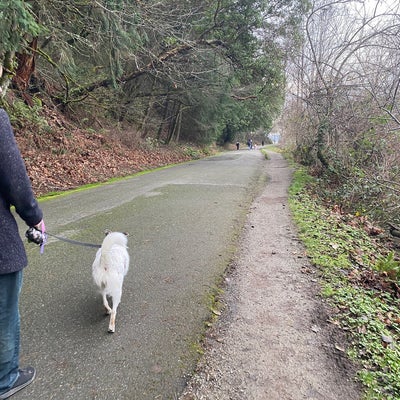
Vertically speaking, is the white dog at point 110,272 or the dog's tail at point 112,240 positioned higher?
the dog's tail at point 112,240

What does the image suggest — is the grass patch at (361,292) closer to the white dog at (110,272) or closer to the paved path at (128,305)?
the paved path at (128,305)

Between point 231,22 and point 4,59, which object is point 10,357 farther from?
point 231,22

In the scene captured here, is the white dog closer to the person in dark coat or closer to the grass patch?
the person in dark coat

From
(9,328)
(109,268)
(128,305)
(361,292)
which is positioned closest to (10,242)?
(9,328)

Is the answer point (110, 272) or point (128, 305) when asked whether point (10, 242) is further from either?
point (128, 305)

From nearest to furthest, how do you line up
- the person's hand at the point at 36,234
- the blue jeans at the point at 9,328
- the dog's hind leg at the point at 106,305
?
the blue jeans at the point at 9,328
the person's hand at the point at 36,234
the dog's hind leg at the point at 106,305

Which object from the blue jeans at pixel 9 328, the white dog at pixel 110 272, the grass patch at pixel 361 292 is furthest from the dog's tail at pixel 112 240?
the grass patch at pixel 361 292

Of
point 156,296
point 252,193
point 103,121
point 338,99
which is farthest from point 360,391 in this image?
point 103,121

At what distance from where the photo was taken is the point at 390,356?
2.38m

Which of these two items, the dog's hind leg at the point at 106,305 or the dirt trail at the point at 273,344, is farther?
the dog's hind leg at the point at 106,305

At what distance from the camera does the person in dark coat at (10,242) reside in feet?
5.44

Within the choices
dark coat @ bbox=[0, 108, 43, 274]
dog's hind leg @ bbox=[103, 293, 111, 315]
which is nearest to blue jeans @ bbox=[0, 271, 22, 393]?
dark coat @ bbox=[0, 108, 43, 274]

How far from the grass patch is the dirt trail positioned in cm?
15

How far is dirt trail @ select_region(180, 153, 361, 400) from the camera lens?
2.05 m
